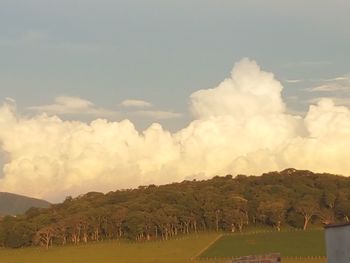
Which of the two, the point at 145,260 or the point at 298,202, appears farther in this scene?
the point at 298,202

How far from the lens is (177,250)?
141 metres

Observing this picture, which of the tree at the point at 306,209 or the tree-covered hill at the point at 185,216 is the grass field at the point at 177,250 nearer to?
the tree-covered hill at the point at 185,216

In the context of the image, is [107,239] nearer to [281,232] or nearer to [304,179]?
[281,232]

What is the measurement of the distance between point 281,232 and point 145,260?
3722cm

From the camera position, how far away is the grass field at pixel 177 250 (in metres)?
131

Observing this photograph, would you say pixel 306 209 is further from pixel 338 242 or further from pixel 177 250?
pixel 338 242

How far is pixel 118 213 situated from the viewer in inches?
6895

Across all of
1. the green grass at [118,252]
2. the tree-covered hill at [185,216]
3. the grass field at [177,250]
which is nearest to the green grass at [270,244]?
the grass field at [177,250]

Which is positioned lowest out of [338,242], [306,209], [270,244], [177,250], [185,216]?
[338,242]

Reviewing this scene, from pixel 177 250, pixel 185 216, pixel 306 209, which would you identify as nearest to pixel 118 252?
pixel 177 250

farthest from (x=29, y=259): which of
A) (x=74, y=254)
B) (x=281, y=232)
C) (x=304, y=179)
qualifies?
(x=304, y=179)

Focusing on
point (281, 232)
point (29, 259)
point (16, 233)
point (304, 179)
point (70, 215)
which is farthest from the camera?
point (304, 179)

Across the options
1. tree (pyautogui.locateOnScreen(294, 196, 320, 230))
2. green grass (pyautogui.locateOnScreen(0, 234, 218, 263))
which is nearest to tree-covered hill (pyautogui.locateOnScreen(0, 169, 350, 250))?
tree (pyautogui.locateOnScreen(294, 196, 320, 230))

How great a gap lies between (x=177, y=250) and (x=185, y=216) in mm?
29243
